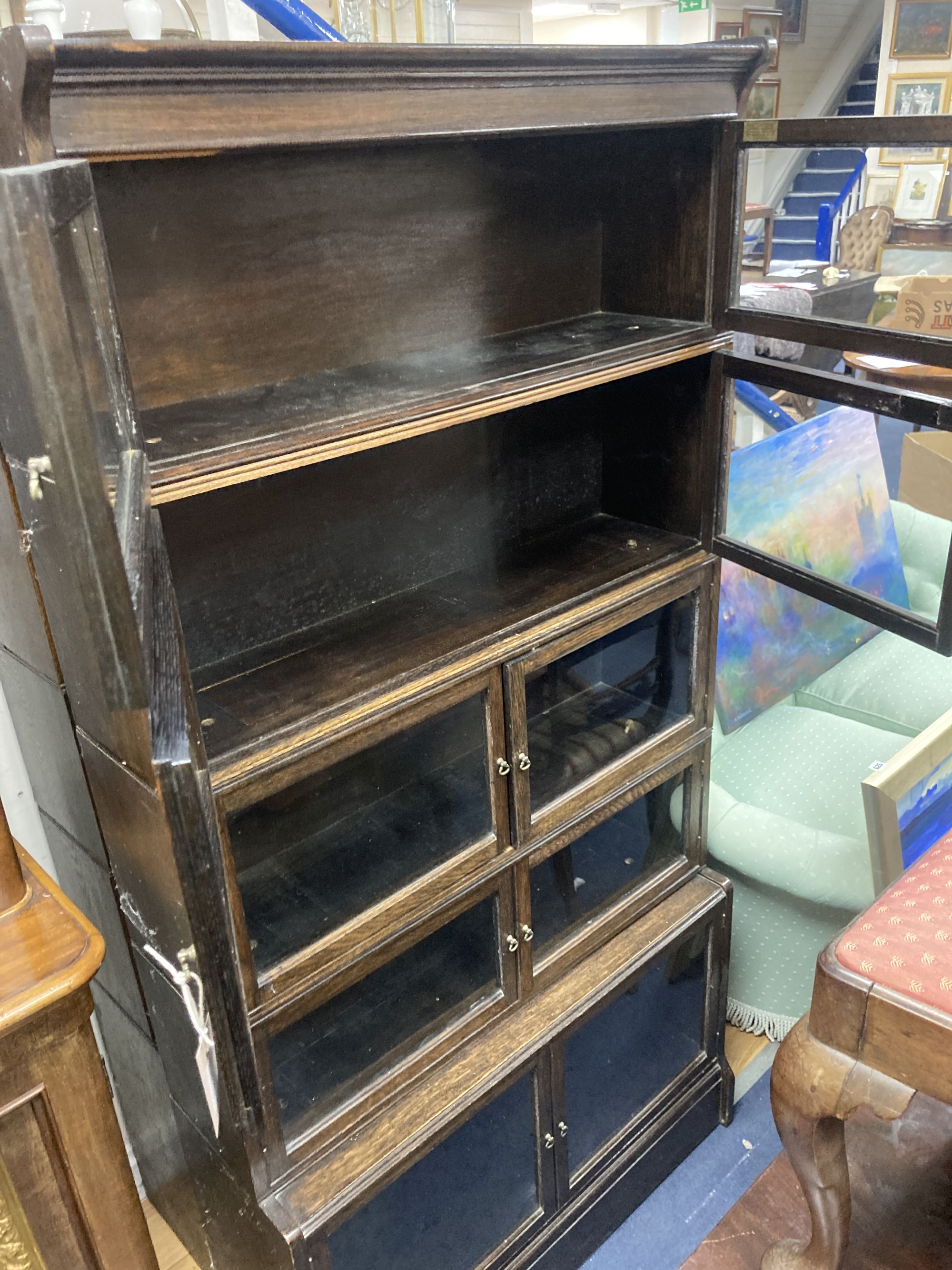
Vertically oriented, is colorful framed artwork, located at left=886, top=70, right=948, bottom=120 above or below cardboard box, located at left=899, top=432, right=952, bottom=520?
above

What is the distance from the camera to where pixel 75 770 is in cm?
124

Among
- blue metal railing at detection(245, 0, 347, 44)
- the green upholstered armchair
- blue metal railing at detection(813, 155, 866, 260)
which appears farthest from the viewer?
blue metal railing at detection(813, 155, 866, 260)

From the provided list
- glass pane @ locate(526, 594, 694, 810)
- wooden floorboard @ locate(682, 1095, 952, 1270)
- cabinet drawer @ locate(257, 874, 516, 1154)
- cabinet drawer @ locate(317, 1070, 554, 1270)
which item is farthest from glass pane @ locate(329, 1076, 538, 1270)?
glass pane @ locate(526, 594, 694, 810)

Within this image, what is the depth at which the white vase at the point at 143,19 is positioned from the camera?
37.5 inches

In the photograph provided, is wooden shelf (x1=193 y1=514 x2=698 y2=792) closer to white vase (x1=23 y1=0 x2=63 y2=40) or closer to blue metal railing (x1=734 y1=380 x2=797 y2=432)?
blue metal railing (x1=734 y1=380 x2=797 y2=432)

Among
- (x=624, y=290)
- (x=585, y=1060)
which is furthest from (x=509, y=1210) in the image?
(x=624, y=290)

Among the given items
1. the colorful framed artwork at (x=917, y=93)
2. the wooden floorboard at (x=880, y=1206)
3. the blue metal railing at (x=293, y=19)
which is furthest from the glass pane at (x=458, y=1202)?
the colorful framed artwork at (x=917, y=93)

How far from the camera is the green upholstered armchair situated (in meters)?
1.71

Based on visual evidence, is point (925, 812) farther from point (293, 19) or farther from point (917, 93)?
point (917, 93)

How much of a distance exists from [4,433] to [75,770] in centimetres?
48

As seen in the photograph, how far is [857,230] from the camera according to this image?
4.87m

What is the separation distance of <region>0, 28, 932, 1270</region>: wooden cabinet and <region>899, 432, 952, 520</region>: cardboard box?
51 cm

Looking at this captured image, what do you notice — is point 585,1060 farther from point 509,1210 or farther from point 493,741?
point 493,741

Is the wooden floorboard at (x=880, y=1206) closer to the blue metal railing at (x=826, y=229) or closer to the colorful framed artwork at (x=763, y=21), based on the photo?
the blue metal railing at (x=826, y=229)
